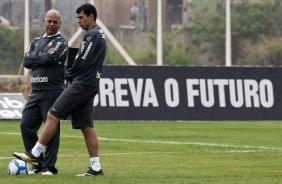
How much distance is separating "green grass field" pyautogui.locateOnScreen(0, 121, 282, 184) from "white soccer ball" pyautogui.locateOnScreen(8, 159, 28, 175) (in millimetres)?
208

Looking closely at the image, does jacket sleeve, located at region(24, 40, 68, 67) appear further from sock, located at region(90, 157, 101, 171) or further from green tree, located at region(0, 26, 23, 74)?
green tree, located at region(0, 26, 23, 74)

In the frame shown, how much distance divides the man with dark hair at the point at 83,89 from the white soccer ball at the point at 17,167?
1.03 feet

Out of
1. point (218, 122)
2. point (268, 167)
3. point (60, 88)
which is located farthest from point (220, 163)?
→ point (218, 122)

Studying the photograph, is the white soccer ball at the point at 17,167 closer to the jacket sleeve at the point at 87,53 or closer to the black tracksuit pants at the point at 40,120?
the black tracksuit pants at the point at 40,120

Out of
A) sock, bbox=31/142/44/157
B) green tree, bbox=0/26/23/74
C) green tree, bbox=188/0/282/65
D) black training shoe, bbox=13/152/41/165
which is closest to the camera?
black training shoe, bbox=13/152/41/165

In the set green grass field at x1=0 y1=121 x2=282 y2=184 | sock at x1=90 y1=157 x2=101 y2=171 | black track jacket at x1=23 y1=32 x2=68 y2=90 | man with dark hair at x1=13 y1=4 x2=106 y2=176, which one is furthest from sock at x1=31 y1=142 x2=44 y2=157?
black track jacket at x1=23 y1=32 x2=68 y2=90

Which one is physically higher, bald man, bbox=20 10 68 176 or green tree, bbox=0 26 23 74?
bald man, bbox=20 10 68 176

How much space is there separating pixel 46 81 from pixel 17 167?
3.79 ft

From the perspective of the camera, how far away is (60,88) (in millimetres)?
14852

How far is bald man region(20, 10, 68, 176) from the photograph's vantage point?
14.6m

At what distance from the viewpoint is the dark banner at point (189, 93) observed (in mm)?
28938

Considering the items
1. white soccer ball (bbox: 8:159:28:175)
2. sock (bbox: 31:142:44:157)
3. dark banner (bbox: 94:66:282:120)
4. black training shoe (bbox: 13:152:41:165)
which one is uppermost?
sock (bbox: 31:142:44:157)

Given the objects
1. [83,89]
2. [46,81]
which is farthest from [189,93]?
[83,89]

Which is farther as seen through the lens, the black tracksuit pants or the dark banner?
the dark banner
